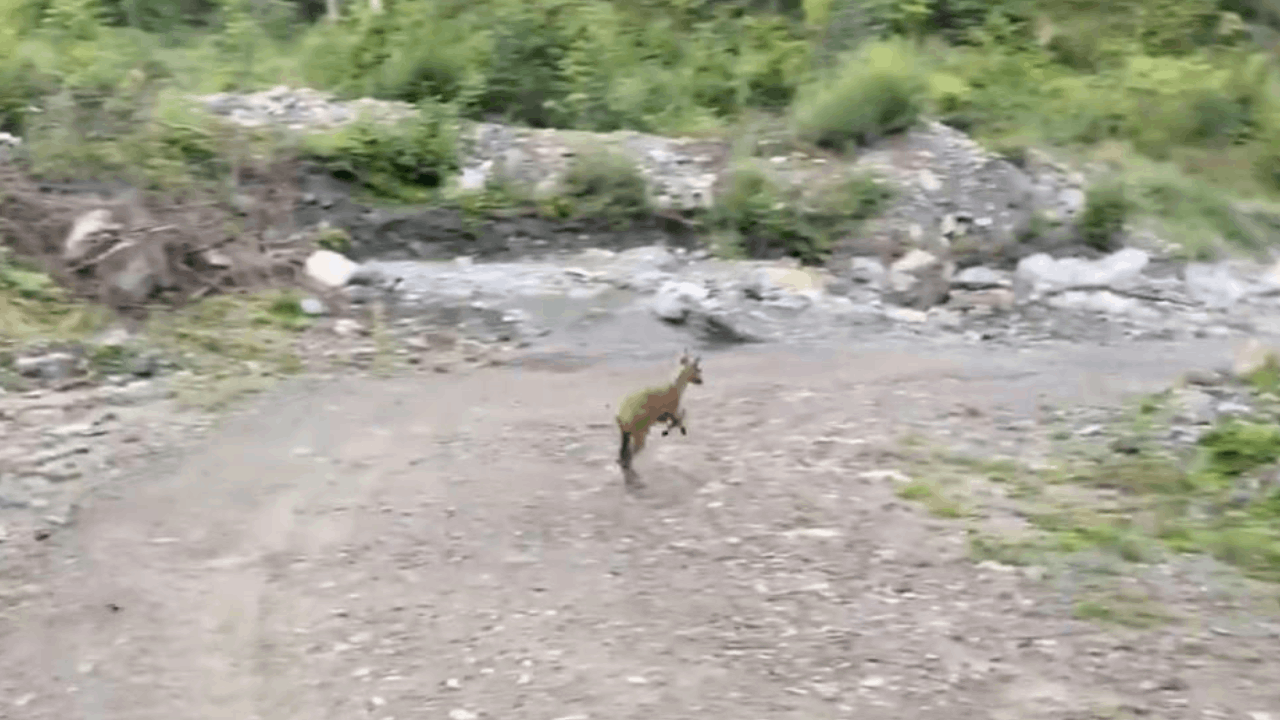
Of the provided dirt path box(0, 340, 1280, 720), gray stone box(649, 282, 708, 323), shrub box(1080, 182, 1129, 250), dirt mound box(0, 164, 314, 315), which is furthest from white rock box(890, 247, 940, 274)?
dirt mound box(0, 164, 314, 315)

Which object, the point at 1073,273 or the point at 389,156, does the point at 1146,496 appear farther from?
the point at 389,156

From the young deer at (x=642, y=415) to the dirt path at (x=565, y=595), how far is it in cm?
14

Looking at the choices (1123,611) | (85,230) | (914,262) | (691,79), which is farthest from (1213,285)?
(85,230)

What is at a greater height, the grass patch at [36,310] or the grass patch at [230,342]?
the grass patch at [36,310]

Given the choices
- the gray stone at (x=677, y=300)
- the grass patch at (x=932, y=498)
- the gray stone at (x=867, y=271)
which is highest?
the grass patch at (x=932, y=498)

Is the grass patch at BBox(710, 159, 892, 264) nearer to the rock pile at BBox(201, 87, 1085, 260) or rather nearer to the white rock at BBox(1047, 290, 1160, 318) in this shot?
the rock pile at BBox(201, 87, 1085, 260)

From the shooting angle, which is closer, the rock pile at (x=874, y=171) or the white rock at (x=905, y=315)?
the white rock at (x=905, y=315)

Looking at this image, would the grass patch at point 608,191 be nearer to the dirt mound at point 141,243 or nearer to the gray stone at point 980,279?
the dirt mound at point 141,243

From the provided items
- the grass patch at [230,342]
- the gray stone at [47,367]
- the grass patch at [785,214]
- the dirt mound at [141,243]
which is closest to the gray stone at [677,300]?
the grass patch at [785,214]

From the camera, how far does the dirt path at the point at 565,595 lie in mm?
4059

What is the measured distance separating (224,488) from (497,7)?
27.8 feet

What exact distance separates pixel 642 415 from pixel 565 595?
1.16 m

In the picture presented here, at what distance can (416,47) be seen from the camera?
503 inches

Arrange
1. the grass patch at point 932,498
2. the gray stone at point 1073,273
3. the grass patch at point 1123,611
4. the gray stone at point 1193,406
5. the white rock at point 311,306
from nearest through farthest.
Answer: the grass patch at point 1123,611
the grass patch at point 932,498
the gray stone at point 1193,406
the white rock at point 311,306
the gray stone at point 1073,273
